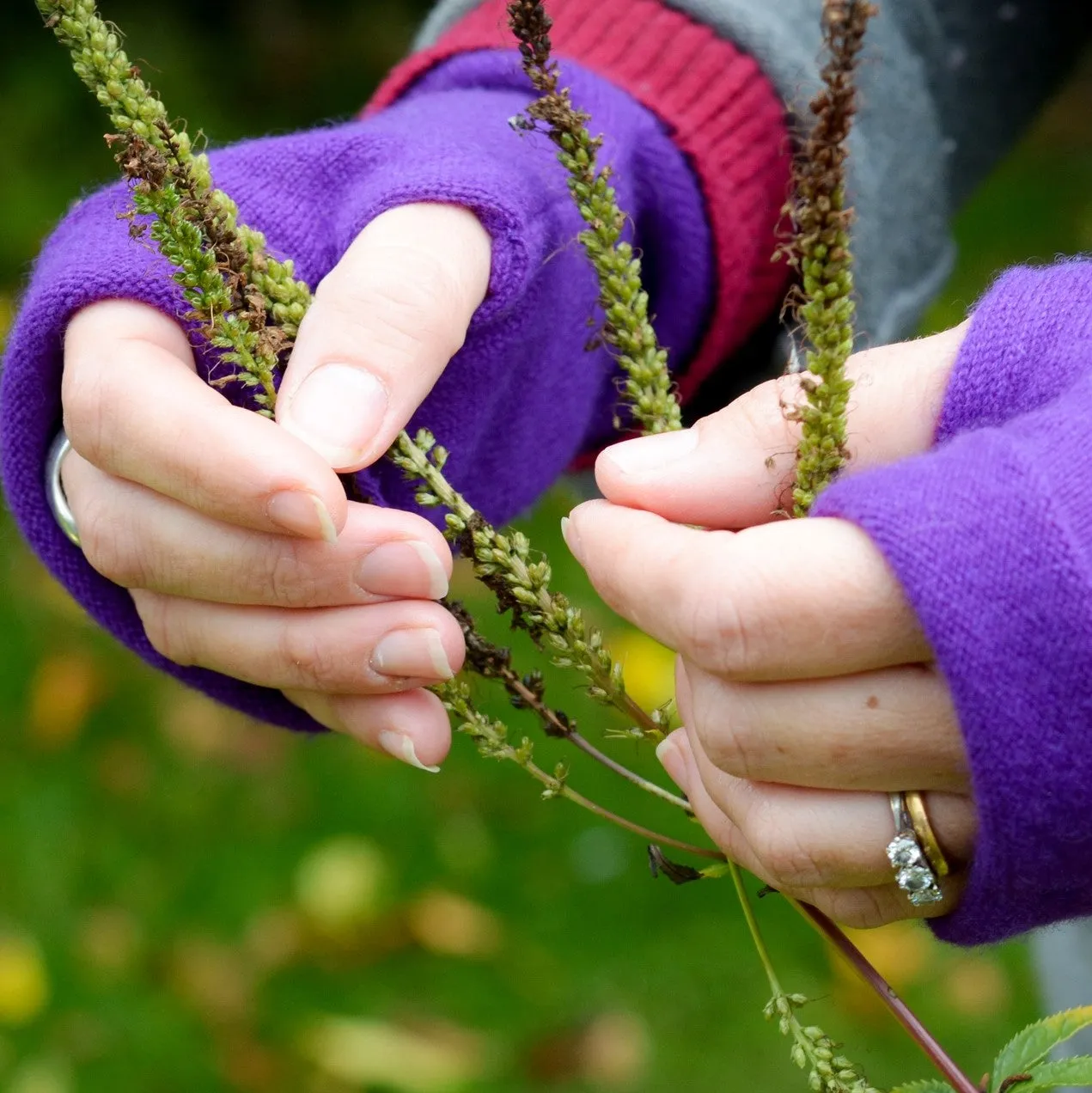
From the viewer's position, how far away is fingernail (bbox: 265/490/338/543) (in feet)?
3.13

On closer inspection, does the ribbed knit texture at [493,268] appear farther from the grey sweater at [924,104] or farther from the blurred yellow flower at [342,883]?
the blurred yellow flower at [342,883]

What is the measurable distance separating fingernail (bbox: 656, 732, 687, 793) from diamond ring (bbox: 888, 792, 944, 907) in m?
0.20

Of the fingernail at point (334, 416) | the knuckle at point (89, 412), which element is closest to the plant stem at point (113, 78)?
the fingernail at point (334, 416)

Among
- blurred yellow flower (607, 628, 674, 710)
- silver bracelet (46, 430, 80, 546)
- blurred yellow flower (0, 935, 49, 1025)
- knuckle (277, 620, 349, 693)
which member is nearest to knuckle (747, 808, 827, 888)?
knuckle (277, 620, 349, 693)

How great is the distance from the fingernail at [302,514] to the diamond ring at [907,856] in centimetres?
48

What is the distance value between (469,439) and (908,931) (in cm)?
177

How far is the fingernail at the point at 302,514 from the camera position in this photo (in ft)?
3.13

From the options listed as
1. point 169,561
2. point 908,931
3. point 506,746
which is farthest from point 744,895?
point 908,931

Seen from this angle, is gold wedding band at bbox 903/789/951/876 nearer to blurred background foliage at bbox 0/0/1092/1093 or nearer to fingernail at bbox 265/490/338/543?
fingernail at bbox 265/490/338/543

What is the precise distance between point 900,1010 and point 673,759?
268 mm

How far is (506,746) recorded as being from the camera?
100cm

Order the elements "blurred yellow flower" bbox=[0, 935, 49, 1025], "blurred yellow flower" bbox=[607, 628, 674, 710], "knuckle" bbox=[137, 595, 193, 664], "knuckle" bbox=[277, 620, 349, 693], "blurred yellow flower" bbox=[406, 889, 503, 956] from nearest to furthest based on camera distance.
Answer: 1. "knuckle" bbox=[277, 620, 349, 693]
2. "knuckle" bbox=[137, 595, 193, 664]
3. "blurred yellow flower" bbox=[0, 935, 49, 1025]
4. "blurred yellow flower" bbox=[406, 889, 503, 956]
5. "blurred yellow flower" bbox=[607, 628, 674, 710]

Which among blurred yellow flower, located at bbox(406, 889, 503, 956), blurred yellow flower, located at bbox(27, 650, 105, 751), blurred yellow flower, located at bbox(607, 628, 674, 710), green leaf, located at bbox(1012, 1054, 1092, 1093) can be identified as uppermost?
green leaf, located at bbox(1012, 1054, 1092, 1093)

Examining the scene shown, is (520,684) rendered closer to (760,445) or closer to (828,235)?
(760,445)
